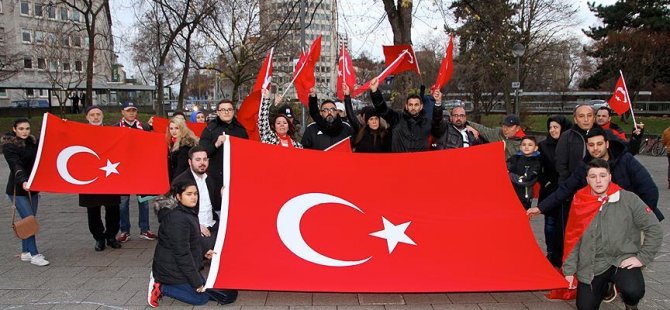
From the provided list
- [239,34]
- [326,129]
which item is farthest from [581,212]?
[239,34]

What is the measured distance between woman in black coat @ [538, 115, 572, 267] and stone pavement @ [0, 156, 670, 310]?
2.93ft

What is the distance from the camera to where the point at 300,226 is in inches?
178

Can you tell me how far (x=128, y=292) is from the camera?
4926 millimetres

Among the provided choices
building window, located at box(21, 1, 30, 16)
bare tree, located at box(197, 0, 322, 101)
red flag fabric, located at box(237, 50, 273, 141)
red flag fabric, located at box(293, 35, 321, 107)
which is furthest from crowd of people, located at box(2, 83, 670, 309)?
building window, located at box(21, 1, 30, 16)

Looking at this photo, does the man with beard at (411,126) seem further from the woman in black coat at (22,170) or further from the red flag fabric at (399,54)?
the woman in black coat at (22,170)

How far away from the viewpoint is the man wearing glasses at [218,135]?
5.75 m

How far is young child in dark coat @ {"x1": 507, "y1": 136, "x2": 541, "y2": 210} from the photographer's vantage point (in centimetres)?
571

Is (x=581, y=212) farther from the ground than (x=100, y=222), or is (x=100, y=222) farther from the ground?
(x=581, y=212)

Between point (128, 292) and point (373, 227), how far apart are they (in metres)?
2.43

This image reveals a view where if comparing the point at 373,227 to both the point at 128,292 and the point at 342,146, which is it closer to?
the point at 342,146

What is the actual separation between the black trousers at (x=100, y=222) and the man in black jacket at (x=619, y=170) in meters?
5.28

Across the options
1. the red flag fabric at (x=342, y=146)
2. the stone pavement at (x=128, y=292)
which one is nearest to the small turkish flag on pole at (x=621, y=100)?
the stone pavement at (x=128, y=292)

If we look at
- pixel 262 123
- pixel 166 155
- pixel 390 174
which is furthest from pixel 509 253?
pixel 166 155

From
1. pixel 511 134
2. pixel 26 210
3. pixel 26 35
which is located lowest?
pixel 26 210
